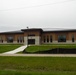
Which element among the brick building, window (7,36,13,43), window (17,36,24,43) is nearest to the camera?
the brick building

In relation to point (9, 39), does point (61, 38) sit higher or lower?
higher

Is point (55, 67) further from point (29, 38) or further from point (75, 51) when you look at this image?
point (29, 38)

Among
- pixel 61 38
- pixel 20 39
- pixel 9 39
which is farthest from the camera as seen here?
pixel 9 39

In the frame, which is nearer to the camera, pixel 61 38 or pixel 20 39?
pixel 61 38

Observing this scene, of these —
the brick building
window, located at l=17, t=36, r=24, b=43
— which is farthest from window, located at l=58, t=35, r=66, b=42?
window, located at l=17, t=36, r=24, b=43

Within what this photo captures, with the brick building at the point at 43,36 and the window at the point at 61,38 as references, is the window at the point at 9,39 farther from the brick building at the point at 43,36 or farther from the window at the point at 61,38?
the window at the point at 61,38

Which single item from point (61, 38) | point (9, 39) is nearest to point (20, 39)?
point (9, 39)

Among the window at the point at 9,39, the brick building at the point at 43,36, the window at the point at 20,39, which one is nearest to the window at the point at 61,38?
the brick building at the point at 43,36

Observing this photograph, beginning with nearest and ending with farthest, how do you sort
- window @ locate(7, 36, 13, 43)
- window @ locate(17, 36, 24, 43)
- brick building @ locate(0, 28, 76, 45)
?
brick building @ locate(0, 28, 76, 45) < window @ locate(17, 36, 24, 43) < window @ locate(7, 36, 13, 43)

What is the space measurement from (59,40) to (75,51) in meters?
41.6

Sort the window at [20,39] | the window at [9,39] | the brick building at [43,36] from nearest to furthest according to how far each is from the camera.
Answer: the brick building at [43,36] < the window at [20,39] < the window at [9,39]

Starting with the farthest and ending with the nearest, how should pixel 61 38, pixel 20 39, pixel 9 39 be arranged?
pixel 9 39, pixel 20 39, pixel 61 38

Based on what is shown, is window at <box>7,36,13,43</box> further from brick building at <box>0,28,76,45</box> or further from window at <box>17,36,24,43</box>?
window at <box>17,36,24,43</box>

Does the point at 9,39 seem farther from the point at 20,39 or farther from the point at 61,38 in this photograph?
the point at 61,38
